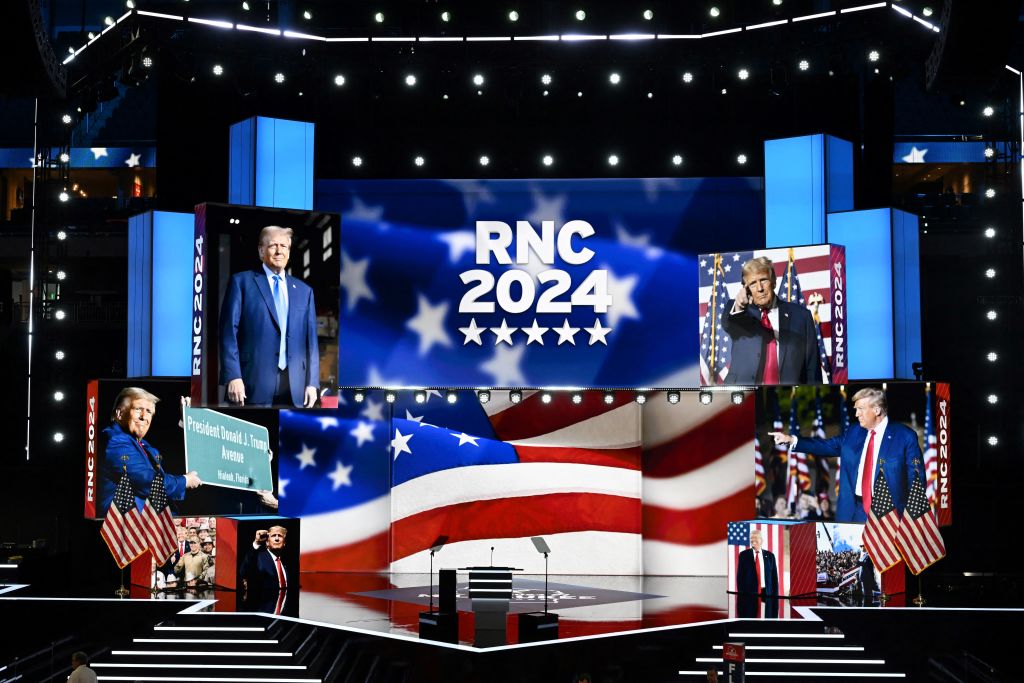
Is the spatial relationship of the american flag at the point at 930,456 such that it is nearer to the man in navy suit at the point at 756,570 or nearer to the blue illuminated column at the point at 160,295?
the man in navy suit at the point at 756,570

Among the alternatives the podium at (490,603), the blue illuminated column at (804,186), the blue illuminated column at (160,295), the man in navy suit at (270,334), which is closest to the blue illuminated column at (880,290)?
the blue illuminated column at (804,186)

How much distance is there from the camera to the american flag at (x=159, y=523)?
15914 millimetres

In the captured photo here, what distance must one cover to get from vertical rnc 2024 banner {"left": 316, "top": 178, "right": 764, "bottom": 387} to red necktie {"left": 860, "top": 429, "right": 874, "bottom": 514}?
3.15m

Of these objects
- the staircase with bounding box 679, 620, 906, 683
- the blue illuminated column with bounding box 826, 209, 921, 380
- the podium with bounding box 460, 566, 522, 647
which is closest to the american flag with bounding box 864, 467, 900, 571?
the blue illuminated column with bounding box 826, 209, 921, 380

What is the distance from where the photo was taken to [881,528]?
613 inches

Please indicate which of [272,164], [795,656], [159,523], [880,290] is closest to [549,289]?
[272,164]

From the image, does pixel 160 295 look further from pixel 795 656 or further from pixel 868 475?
pixel 795 656

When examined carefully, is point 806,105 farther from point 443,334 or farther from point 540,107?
point 443,334

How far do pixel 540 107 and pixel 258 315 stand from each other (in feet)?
18.4

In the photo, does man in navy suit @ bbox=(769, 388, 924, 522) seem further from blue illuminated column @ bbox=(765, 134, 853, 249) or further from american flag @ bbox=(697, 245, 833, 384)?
blue illuminated column @ bbox=(765, 134, 853, 249)

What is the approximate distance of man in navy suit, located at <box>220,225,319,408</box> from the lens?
15.0 meters

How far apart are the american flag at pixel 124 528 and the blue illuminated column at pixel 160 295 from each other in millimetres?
1901

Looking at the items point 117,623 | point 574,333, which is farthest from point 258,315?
point 574,333

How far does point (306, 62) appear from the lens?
17.1 meters
